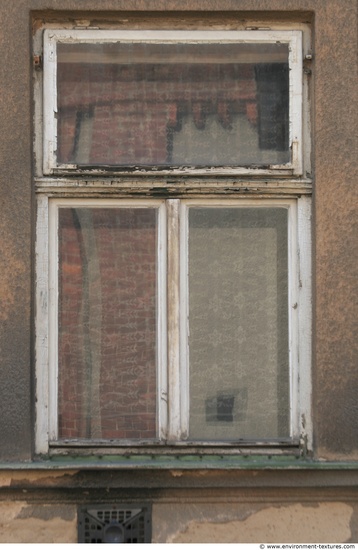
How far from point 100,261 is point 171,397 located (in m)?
0.72

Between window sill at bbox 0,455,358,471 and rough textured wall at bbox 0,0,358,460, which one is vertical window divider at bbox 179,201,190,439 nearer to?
window sill at bbox 0,455,358,471

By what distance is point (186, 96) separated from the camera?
172 inches

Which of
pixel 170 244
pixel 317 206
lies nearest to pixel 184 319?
pixel 170 244

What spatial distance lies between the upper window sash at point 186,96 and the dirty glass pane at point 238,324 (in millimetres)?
291

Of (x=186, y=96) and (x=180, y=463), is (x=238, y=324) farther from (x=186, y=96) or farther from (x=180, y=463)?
(x=186, y=96)

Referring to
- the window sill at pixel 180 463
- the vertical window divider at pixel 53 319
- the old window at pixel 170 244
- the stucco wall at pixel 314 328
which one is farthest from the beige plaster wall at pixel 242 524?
the vertical window divider at pixel 53 319

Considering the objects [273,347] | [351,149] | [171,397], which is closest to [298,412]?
[273,347]

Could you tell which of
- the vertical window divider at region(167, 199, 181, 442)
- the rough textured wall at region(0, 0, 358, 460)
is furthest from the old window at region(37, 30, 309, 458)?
the rough textured wall at region(0, 0, 358, 460)

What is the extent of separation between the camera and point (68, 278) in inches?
169

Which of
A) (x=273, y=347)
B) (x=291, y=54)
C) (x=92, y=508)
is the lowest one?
(x=92, y=508)

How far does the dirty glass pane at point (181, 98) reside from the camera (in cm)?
436

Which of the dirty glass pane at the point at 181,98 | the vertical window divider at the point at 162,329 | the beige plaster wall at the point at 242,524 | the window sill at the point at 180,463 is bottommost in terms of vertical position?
the beige plaster wall at the point at 242,524

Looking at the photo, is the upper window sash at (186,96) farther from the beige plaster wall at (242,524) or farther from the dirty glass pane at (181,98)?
the beige plaster wall at (242,524)

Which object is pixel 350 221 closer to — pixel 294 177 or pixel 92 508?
pixel 294 177
